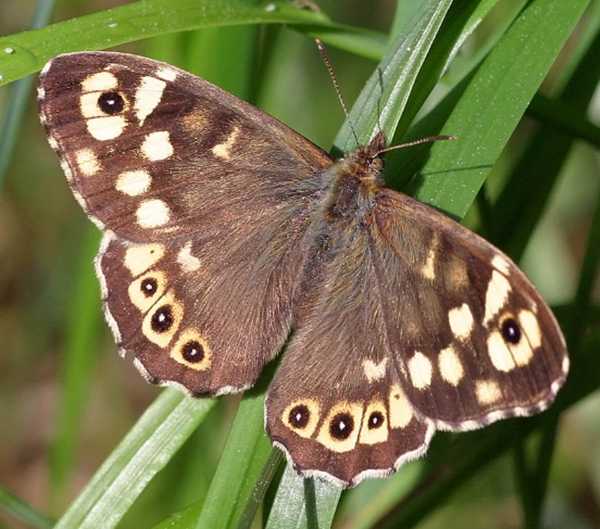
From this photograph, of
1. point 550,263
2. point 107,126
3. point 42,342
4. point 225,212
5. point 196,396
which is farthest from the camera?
point 42,342

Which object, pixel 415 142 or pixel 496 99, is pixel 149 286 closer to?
pixel 415 142

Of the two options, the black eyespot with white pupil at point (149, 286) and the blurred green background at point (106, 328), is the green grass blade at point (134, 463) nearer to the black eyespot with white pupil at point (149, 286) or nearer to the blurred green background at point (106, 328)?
the black eyespot with white pupil at point (149, 286)

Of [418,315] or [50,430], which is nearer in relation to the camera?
[418,315]

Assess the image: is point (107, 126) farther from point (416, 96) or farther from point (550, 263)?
point (550, 263)

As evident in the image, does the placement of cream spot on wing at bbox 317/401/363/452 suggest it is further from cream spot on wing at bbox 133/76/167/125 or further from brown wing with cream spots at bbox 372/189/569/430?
cream spot on wing at bbox 133/76/167/125

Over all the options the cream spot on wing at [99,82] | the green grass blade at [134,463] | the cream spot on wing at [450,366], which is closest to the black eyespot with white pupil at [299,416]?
the green grass blade at [134,463]

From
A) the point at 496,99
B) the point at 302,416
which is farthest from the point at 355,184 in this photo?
the point at 302,416

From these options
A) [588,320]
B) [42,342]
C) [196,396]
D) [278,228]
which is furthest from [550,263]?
[42,342]
